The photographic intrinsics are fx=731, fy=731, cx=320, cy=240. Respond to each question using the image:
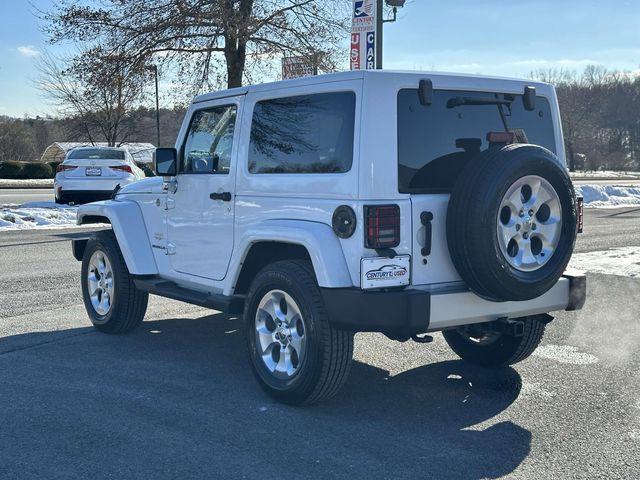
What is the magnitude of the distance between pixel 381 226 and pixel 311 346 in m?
0.85

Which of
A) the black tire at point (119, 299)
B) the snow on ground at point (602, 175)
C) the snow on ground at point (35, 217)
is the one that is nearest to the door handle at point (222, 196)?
the black tire at point (119, 299)

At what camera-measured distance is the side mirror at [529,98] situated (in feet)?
16.5

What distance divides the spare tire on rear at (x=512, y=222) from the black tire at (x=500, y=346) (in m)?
0.76

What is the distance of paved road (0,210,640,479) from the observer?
3.79 metres

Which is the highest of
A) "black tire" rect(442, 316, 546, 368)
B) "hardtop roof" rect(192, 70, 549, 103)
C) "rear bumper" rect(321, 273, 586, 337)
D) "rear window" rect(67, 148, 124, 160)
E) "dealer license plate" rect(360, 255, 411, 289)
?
"hardtop roof" rect(192, 70, 549, 103)

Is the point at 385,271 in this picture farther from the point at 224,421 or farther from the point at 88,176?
the point at 88,176

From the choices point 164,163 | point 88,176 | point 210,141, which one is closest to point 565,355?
point 210,141

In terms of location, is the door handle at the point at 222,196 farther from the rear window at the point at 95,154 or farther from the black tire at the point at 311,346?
the rear window at the point at 95,154

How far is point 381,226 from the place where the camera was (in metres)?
4.21

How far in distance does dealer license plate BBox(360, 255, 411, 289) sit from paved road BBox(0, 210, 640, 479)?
0.87 metres

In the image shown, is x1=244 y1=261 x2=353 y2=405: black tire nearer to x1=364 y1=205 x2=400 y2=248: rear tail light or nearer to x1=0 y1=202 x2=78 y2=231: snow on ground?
x1=364 y1=205 x2=400 y2=248: rear tail light

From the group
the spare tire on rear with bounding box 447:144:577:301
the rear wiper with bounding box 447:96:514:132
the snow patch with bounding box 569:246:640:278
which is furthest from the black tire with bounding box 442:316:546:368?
the snow patch with bounding box 569:246:640:278

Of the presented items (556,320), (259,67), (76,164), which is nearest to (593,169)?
(259,67)

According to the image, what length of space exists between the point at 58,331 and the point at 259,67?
45.7 ft
